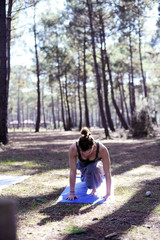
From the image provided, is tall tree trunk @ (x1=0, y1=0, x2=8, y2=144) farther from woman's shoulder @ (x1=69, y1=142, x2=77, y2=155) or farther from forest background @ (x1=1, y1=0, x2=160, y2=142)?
woman's shoulder @ (x1=69, y1=142, x2=77, y2=155)

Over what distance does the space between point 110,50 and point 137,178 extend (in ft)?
64.2

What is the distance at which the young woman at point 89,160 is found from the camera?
3533 millimetres

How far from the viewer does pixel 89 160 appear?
3.82 m

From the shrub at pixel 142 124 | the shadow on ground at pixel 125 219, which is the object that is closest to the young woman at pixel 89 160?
the shadow on ground at pixel 125 219

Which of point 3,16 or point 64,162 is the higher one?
point 3,16

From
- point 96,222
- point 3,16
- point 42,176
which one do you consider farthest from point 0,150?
point 96,222

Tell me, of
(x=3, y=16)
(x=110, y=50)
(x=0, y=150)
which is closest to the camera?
(x=0, y=150)

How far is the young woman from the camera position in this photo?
139 inches

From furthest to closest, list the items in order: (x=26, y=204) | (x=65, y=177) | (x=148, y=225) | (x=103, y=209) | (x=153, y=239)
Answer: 1. (x=65, y=177)
2. (x=26, y=204)
3. (x=103, y=209)
4. (x=148, y=225)
5. (x=153, y=239)

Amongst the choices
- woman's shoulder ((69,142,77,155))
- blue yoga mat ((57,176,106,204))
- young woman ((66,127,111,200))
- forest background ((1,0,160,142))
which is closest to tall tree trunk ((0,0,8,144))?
forest background ((1,0,160,142))

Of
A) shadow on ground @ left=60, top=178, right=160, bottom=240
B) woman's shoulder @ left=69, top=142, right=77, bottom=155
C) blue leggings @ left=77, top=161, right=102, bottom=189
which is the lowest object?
shadow on ground @ left=60, top=178, right=160, bottom=240

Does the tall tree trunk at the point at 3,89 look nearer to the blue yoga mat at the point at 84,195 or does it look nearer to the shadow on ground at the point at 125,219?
the blue yoga mat at the point at 84,195

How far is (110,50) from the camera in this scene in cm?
2311

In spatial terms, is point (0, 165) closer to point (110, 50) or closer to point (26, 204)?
point (26, 204)
